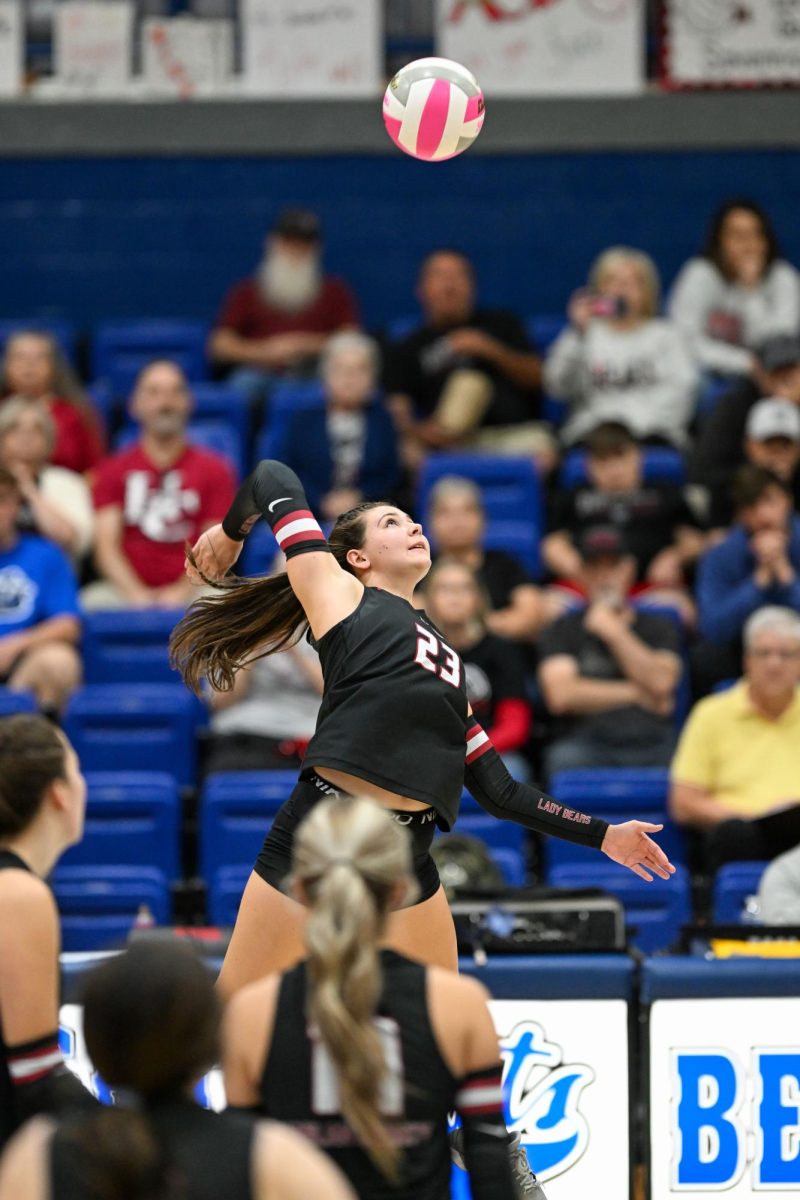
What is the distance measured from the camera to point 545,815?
14.3 feet

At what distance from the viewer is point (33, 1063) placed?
133 inches

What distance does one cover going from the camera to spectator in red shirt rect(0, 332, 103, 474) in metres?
9.38

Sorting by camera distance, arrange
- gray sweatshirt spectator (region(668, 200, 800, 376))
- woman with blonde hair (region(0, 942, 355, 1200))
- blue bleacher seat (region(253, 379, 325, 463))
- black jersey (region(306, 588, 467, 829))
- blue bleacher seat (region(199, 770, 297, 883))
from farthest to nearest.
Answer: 1. gray sweatshirt spectator (region(668, 200, 800, 376))
2. blue bleacher seat (region(253, 379, 325, 463))
3. blue bleacher seat (region(199, 770, 297, 883))
4. black jersey (region(306, 588, 467, 829))
5. woman with blonde hair (region(0, 942, 355, 1200))

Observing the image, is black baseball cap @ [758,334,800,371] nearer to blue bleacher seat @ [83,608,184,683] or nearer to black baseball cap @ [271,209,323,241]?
black baseball cap @ [271,209,323,241]

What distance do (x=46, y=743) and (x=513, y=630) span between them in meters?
4.81

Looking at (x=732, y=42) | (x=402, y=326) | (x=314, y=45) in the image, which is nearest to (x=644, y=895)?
(x=402, y=326)

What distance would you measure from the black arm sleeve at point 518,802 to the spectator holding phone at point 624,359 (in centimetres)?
529

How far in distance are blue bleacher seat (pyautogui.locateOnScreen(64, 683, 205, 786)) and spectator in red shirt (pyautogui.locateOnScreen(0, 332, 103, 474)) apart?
2.09 metres

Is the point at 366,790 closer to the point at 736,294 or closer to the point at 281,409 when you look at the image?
the point at 281,409

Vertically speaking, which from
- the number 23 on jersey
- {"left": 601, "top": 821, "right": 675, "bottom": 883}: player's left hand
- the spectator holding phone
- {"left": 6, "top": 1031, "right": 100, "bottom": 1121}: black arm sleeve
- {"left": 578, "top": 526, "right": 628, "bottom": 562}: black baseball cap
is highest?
the spectator holding phone

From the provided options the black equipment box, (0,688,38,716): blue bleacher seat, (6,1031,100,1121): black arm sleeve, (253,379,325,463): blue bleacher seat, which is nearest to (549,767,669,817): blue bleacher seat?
the black equipment box

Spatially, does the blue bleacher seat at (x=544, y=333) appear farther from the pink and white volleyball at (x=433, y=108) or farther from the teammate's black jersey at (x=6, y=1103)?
the teammate's black jersey at (x=6, y=1103)

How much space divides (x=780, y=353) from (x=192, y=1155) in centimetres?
712

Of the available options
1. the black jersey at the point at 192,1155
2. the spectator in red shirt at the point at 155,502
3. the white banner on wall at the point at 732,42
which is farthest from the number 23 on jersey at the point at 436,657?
the white banner on wall at the point at 732,42
